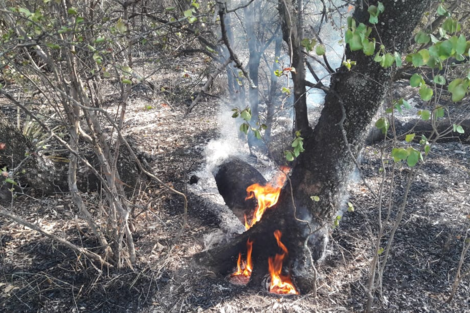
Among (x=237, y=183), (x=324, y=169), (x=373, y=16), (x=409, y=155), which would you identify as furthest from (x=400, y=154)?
(x=237, y=183)

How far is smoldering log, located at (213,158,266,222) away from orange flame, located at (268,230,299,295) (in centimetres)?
91

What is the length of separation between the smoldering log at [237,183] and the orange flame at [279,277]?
912 millimetres

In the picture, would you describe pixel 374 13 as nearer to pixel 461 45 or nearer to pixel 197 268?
pixel 461 45

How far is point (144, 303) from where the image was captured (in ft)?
9.38

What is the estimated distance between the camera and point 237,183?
4.53 m

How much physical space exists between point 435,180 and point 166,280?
4.04 m

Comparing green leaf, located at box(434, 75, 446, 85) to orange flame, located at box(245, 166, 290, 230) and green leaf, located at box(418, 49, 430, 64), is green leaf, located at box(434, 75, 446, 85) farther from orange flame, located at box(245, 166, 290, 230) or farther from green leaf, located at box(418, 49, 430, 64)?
orange flame, located at box(245, 166, 290, 230)

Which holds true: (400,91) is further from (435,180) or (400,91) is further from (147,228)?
(147,228)

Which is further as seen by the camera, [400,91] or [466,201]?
[400,91]

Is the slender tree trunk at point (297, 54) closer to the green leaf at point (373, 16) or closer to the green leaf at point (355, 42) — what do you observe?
the green leaf at point (373, 16)

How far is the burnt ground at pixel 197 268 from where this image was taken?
2.84m

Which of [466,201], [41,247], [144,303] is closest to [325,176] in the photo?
[144,303]

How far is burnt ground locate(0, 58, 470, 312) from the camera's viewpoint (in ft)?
9.32

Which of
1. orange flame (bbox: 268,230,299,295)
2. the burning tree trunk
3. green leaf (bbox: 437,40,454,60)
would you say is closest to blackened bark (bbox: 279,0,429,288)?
the burning tree trunk
